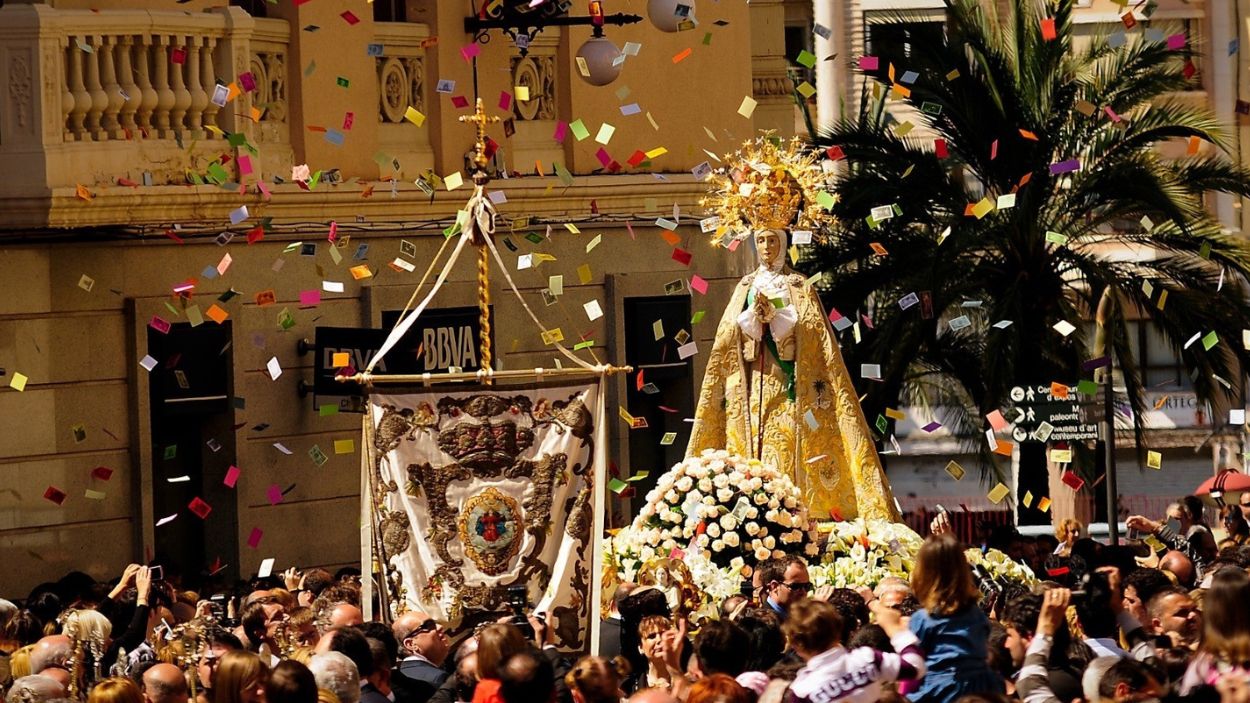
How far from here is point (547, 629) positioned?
35.2 feet

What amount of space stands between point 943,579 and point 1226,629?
125 cm

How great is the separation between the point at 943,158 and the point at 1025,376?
1751 millimetres

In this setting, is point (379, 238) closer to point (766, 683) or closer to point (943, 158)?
point (943, 158)

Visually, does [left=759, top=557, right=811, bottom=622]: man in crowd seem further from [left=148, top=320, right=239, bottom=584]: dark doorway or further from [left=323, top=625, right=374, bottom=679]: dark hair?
[left=148, top=320, right=239, bottom=584]: dark doorway

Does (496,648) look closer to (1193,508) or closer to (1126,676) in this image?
(1126,676)

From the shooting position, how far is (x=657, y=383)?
2105 cm

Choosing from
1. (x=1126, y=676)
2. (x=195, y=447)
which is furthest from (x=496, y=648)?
(x=195, y=447)

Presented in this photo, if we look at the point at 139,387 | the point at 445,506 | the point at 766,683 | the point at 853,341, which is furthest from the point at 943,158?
the point at 766,683

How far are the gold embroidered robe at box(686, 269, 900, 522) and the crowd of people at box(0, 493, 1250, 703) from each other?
266 cm

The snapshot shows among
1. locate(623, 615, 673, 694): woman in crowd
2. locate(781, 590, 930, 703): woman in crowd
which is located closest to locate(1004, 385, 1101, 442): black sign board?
locate(623, 615, 673, 694): woman in crowd

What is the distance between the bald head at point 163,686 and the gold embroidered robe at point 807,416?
6.88 metres

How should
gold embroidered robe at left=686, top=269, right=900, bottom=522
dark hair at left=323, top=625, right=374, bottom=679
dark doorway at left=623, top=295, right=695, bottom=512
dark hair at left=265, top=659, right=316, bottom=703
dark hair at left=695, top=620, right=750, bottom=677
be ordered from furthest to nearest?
dark doorway at left=623, top=295, right=695, bottom=512, gold embroidered robe at left=686, top=269, right=900, bottom=522, dark hair at left=323, top=625, right=374, bottom=679, dark hair at left=695, top=620, right=750, bottom=677, dark hair at left=265, top=659, right=316, bottom=703

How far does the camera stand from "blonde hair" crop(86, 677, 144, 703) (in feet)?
27.2

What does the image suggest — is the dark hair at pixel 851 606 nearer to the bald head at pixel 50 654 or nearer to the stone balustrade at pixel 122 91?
the bald head at pixel 50 654
